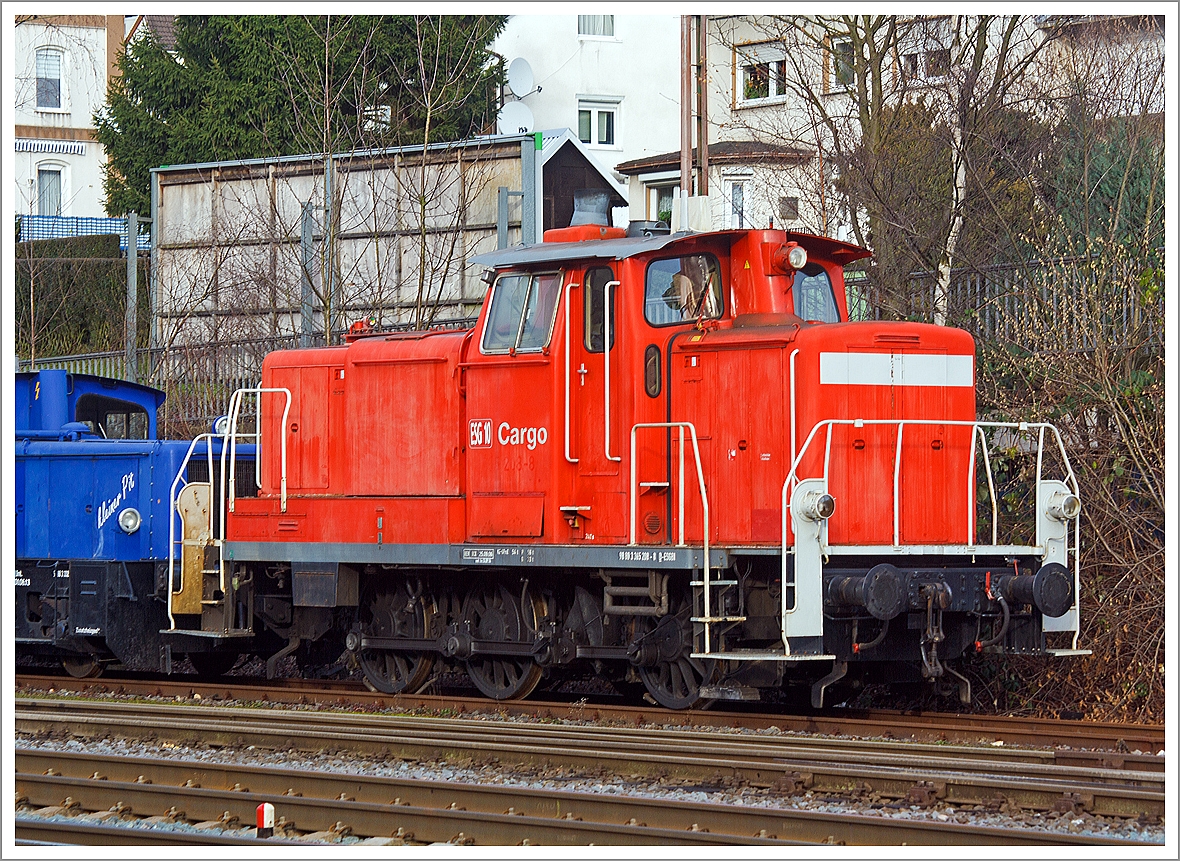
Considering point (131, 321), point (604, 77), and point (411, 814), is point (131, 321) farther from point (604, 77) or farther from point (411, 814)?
point (604, 77)

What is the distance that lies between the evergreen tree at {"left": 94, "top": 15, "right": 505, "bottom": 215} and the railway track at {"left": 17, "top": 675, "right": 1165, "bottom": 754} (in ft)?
49.9

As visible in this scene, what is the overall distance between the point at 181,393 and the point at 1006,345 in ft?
41.6

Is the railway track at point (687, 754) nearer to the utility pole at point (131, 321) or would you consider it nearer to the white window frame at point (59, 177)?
the utility pole at point (131, 321)

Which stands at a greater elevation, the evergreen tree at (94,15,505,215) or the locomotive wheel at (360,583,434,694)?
the evergreen tree at (94,15,505,215)

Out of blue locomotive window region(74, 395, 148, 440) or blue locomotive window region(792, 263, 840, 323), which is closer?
blue locomotive window region(792, 263, 840, 323)

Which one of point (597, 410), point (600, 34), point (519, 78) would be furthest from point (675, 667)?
point (600, 34)

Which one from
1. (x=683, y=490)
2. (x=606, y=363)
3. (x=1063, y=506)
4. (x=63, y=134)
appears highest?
(x=63, y=134)

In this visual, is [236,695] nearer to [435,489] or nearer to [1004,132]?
[435,489]

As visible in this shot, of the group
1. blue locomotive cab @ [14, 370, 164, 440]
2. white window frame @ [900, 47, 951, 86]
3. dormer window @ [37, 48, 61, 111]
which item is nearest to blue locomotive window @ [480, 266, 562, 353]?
blue locomotive cab @ [14, 370, 164, 440]

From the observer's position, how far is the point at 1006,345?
1316 cm

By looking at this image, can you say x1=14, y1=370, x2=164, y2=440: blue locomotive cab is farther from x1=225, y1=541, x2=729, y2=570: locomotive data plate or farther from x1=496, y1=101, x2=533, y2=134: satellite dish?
x1=496, y1=101, x2=533, y2=134: satellite dish

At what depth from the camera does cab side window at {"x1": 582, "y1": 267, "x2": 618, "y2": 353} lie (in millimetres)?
10875

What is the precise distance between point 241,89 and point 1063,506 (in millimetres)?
→ 24287

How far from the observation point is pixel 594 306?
35.7ft
